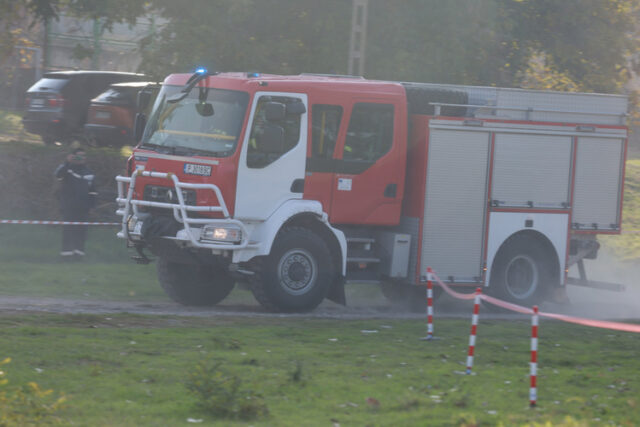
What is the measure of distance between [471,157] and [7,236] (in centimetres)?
874

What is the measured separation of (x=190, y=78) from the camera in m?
12.1

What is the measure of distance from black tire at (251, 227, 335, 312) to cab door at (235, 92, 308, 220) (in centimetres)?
48

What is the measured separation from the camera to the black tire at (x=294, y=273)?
39.1ft

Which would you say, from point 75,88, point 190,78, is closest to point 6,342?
point 190,78

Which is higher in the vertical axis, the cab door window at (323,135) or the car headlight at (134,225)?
the cab door window at (323,135)

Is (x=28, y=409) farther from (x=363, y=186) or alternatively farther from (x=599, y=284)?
(x=599, y=284)

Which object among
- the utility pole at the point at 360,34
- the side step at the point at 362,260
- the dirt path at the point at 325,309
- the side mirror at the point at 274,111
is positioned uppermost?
the utility pole at the point at 360,34

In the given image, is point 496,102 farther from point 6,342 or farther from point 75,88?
point 75,88

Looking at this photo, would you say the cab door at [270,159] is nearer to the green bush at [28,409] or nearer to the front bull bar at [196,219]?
the front bull bar at [196,219]

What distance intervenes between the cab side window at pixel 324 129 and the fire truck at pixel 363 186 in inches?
0.6

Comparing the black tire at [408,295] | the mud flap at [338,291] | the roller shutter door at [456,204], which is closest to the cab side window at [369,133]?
the roller shutter door at [456,204]

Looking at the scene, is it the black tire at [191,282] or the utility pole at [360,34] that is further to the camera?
the utility pole at [360,34]

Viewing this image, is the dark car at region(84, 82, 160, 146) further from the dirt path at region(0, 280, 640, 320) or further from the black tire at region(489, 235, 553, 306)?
the black tire at region(489, 235, 553, 306)

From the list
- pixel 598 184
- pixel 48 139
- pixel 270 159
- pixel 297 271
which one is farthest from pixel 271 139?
pixel 48 139
